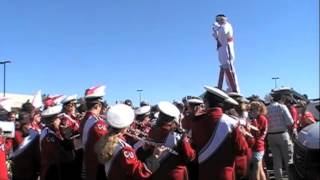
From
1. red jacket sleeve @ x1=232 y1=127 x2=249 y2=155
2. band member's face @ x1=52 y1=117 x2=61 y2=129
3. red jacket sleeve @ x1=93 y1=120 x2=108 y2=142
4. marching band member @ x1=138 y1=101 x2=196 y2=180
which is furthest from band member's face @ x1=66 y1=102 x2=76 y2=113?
red jacket sleeve @ x1=232 y1=127 x2=249 y2=155

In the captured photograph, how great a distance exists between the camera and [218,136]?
5938 millimetres

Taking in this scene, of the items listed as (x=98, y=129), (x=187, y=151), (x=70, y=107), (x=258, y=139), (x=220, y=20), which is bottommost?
(x=258, y=139)

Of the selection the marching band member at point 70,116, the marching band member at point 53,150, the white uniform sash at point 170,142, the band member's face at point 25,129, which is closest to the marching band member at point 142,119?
the marching band member at point 70,116

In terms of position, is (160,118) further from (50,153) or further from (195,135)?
(50,153)

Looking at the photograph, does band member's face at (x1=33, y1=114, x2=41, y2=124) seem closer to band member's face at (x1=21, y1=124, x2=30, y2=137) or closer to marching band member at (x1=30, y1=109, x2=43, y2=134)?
marching band member at (x1=30, y1=109, x2=43, y2=134)

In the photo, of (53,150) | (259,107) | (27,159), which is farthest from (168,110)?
(259,107)

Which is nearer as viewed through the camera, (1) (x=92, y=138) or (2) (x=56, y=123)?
(1) (x=92, y=138)

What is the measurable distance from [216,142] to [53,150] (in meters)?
2.73

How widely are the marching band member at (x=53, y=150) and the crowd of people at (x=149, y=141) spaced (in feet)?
0.04

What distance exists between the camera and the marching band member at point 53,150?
303 inches

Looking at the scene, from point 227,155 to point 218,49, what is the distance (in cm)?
754

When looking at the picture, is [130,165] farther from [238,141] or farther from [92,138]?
[92,138]

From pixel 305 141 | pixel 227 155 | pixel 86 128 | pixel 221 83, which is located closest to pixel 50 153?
pixel 86 128

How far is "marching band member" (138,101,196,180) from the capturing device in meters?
5.97
